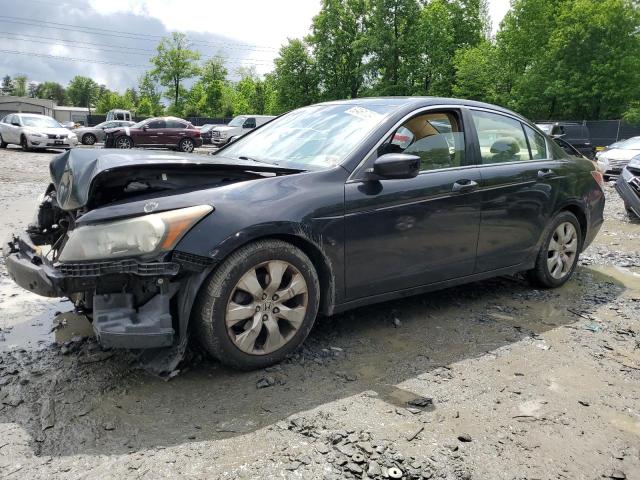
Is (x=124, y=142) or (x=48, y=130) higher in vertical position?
(x=48, y=130)

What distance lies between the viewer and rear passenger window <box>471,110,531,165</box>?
4300mm

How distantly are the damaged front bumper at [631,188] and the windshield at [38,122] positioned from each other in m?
20.3

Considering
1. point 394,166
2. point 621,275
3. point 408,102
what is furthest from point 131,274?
point 621,275

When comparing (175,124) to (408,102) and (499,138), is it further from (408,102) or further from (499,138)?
(408,102)

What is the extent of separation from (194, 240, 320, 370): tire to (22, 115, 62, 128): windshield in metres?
21.4

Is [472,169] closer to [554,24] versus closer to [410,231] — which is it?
[410,231]

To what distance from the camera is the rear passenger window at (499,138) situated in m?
4.30

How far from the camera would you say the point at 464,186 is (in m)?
3.98

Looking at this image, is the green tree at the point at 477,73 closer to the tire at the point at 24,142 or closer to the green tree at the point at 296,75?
the green tree at the point at 296,75

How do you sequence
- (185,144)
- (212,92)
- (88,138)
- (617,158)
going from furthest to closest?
(212,92) < (88,138) < (185,144) < (617,158)

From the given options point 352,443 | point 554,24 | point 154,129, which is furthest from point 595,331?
point 554,24

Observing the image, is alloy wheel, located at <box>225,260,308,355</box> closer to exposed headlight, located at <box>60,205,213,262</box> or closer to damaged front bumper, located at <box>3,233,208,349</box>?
damaged front bumper, located at <box>3,233,208,349</box>

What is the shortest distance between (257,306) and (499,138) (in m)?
2.63

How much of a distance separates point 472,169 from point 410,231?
0.86m
